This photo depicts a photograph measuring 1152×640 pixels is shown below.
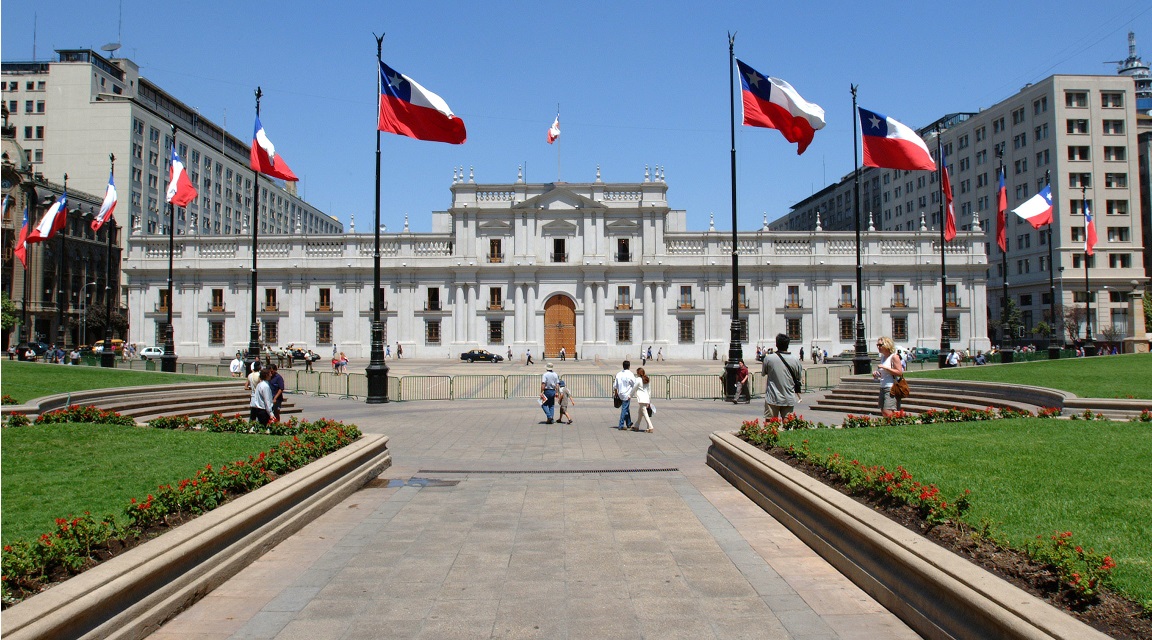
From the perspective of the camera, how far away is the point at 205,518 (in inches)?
259

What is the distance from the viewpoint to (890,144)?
22.2 m

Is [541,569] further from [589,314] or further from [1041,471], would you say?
[589,314]

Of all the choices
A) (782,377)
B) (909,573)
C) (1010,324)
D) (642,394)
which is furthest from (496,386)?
(1010,324)

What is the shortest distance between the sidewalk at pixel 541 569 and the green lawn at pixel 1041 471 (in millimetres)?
1422

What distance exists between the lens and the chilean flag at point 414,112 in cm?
2114

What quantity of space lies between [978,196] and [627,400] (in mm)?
72832

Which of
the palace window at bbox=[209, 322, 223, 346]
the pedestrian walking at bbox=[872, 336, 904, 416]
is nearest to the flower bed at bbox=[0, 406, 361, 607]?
the pedestrian walking at bbox=[872, 336, 904, 416]

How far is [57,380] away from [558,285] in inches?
1811

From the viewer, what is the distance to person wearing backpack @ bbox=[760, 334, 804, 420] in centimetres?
1261

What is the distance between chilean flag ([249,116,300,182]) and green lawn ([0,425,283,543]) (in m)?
16.3

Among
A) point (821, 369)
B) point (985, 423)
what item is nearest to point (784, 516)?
point (985, 423)

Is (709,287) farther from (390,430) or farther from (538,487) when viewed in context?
(538,487)

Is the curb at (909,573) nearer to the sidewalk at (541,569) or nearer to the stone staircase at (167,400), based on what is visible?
the sidewalk at (541,569)

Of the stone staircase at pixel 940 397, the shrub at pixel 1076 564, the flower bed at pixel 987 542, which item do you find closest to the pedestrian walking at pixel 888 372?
the stone staircase at pixel 940 397
